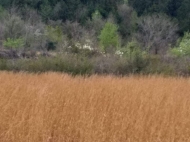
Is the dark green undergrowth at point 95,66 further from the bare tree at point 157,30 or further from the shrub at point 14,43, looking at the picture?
the bare tree at point 157,30

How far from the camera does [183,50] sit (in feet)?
102

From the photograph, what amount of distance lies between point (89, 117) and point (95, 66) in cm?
1233

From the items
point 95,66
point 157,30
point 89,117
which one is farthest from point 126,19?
point 89,117

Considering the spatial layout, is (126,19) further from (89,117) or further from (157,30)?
(89,117)

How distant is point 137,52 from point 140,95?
36.3ft

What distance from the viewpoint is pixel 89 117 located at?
6816mm

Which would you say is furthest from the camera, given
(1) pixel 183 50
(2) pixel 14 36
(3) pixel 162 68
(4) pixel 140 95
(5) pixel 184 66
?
(2) pixel 14 36

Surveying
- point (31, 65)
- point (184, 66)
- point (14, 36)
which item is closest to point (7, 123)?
point (31, 65)

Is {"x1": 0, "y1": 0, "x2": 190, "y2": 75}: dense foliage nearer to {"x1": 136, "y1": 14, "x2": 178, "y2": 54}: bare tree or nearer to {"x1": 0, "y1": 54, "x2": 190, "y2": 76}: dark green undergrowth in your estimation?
{"x1": 136, "y1": 14, "x2": 178, "y2": 54}: bare tree

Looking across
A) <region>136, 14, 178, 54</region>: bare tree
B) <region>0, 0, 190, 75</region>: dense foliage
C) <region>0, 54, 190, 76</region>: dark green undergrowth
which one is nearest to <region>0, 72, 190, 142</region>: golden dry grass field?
<region>0, 54, 190, 76</region>: dark green undergrowth

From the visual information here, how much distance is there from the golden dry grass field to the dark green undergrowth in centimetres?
1027

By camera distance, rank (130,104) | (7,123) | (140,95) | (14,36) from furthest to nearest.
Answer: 1. (14,36)
2. (140,95)
3. (130,104)
4. (7,123)

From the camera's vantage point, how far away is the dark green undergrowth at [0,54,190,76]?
728 inches

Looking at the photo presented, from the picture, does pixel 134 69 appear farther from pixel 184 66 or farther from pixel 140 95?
pixel 140 95
